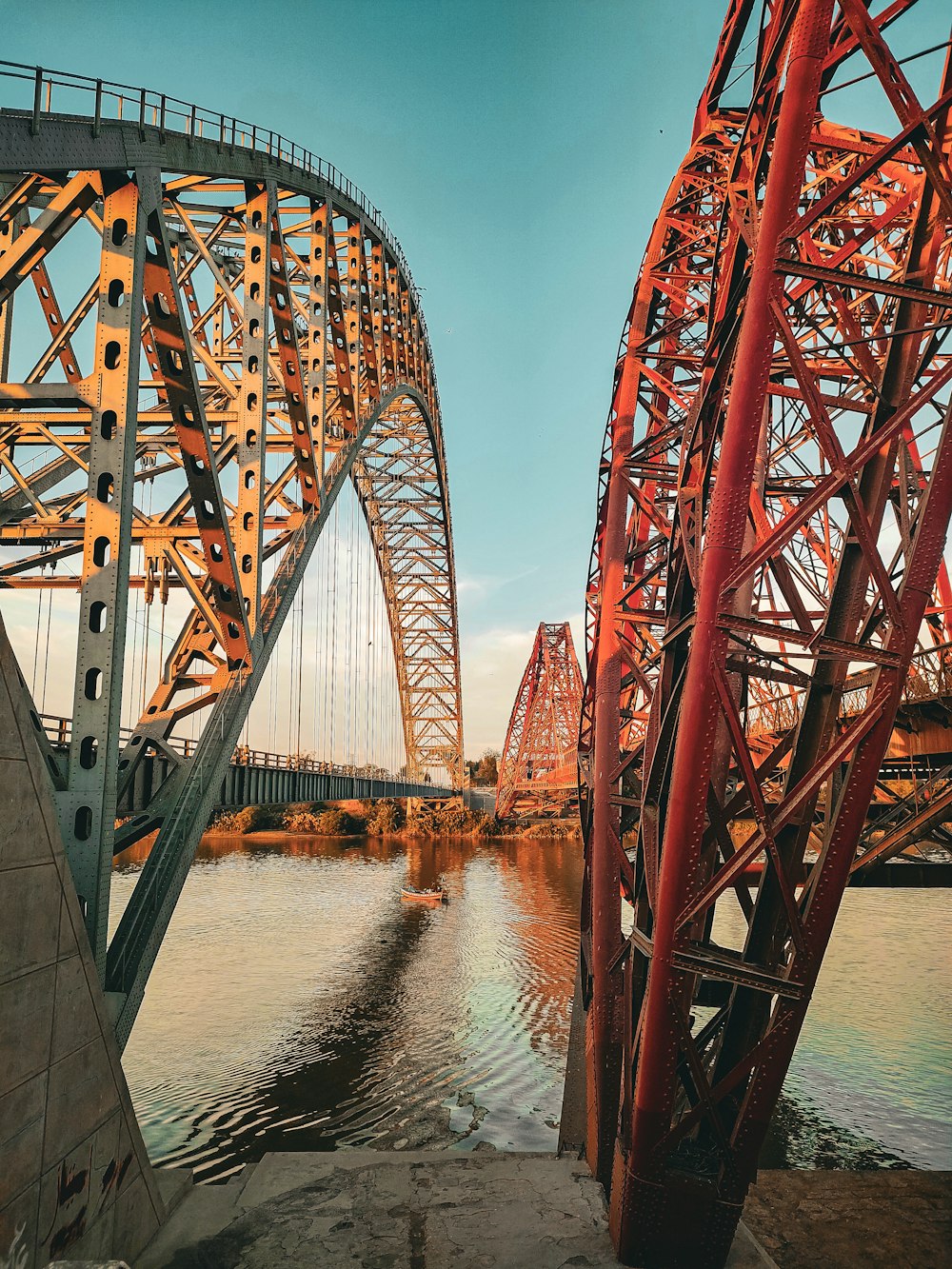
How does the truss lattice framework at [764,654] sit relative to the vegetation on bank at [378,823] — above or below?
above

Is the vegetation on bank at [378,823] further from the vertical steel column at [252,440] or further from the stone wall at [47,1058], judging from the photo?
the stone wall at [47,1058]

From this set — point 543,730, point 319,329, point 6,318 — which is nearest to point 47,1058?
point 6,318

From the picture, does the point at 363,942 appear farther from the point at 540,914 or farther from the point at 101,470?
the point at 101,470

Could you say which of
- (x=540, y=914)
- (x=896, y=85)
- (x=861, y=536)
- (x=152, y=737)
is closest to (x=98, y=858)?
(x=152, y=737)

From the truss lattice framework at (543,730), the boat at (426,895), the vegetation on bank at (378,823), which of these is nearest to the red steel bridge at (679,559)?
the boat at (426,895)

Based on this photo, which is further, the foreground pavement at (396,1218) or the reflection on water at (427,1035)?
the reflection on water at (427,1035)
